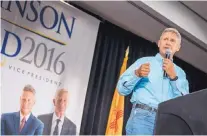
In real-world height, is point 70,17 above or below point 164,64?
above

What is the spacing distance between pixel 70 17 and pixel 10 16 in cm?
51

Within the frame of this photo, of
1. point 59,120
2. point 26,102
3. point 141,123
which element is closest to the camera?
point 141,123

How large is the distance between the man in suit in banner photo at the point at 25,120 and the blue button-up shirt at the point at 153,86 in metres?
1.35

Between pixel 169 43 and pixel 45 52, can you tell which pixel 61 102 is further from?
pixel 169 43

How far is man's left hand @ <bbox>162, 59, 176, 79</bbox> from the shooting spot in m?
1.30

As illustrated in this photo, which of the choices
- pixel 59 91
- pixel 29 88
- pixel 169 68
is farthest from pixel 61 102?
pixel 169 68

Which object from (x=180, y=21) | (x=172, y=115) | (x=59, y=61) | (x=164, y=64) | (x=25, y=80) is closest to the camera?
(x=172, y=115)

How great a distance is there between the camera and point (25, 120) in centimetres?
262

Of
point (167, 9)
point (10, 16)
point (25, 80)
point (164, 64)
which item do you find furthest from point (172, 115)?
point (167, 9)

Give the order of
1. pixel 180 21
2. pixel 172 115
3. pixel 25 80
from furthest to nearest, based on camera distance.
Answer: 1. pixel 180 21
2. pixel 25 80
3. pixel 172 115

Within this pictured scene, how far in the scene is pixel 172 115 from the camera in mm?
597

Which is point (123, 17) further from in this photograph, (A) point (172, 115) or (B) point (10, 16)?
(A) point (172, 115)

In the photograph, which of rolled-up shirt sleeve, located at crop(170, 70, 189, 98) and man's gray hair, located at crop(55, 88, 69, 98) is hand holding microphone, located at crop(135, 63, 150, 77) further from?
man's gray hair, located at crop(55, 88, 69, 98)

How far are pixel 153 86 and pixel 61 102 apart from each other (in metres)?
1.49
